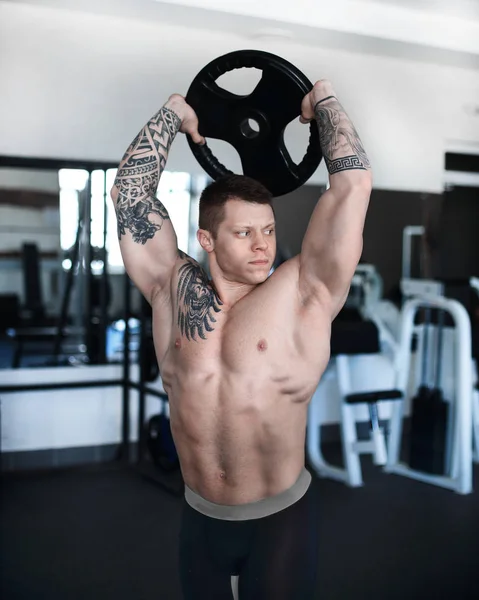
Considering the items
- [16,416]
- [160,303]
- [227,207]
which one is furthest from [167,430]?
[227,207]

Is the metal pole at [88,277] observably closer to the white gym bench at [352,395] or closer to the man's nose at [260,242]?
the white gym bench at [352,395]

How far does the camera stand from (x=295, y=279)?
126 cm

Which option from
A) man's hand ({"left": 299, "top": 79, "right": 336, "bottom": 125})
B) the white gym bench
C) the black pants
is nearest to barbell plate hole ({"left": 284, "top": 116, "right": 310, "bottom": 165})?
the white gym bench

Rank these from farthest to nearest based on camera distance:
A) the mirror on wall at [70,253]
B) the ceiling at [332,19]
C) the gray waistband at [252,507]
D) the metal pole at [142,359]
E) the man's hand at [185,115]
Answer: the mirror on wall at [70,253] < the metal pole at [142,359] < the ceiling at [332,19] < the man's hand at [185,115] < the gray waistband at [252,507]

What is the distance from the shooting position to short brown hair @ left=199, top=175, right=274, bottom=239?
126 centimetres

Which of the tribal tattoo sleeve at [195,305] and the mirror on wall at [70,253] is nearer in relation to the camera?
the tribal tattoo sleeve at [195,305]

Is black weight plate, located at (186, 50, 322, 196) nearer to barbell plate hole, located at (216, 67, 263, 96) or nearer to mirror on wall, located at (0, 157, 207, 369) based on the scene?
mirror on wall, located at (0, 157, 207, 369)

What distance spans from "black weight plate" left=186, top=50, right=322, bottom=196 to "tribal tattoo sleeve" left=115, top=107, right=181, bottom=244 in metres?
0.11

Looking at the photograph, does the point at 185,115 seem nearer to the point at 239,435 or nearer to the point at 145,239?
the point at 145,239

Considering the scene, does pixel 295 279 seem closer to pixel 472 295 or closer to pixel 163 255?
pixel 163 255

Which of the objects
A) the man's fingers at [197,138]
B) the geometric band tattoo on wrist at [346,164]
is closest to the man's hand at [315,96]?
the geometric band tattoo on wrist at [346,164]

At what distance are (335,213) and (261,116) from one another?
1.12 feet

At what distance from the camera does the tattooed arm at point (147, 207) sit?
1352 millimetres

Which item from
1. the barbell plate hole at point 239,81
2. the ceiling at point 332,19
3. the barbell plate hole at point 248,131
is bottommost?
the barbell plate hole at point 248,131
